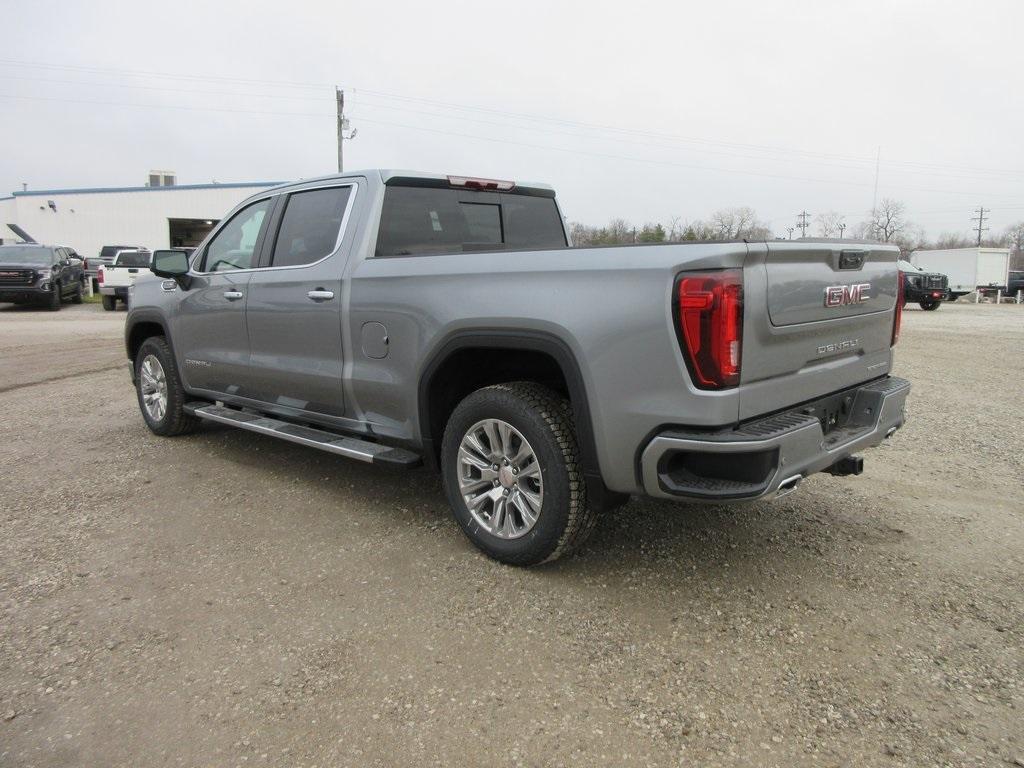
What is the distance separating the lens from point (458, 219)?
443cm

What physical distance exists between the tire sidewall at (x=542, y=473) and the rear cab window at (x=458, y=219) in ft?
3.44

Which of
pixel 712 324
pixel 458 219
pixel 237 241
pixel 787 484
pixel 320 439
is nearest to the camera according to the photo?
pixel 712 324

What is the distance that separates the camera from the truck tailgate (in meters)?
2.71

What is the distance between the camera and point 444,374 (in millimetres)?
3596

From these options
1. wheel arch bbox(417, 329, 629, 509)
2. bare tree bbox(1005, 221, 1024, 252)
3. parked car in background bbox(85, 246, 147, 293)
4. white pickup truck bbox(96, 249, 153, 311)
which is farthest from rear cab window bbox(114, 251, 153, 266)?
bare tree bbox(1005, 221, 1024, 252)

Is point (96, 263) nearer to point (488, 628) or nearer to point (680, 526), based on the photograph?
point (680, 526)

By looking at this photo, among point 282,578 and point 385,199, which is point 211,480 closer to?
point 282,578

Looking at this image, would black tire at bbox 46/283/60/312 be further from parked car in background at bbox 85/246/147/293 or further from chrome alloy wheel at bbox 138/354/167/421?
chrome alloy wheel at bbox 138/354/167/421

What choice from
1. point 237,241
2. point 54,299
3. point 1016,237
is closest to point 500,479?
point 237,241

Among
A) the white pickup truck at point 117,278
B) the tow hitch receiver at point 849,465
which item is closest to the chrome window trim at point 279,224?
the tow hitch receiver at point 849,465

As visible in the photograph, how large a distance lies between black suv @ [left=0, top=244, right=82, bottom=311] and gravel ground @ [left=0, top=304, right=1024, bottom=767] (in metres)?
17.7

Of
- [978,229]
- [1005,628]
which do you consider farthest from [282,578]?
[978,229]

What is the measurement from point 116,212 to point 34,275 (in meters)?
30.7

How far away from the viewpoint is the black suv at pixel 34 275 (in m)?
19.2
